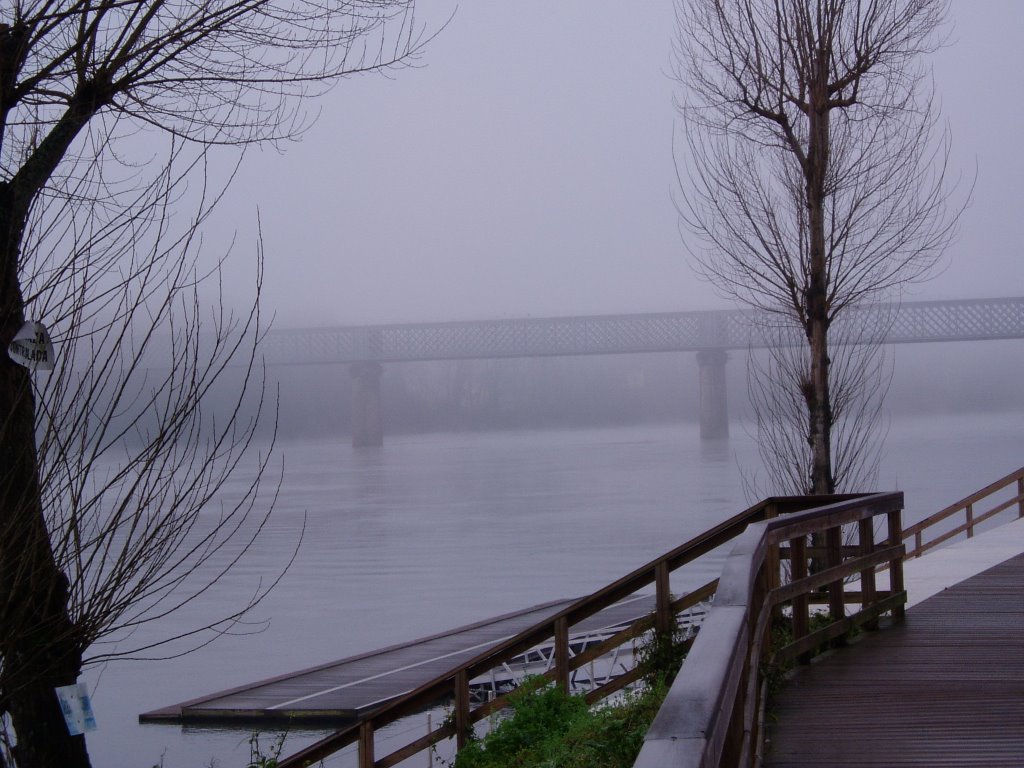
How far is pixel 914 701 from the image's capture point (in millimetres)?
5699

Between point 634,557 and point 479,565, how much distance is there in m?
6.06

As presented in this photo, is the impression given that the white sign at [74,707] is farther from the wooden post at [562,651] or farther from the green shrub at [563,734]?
the wooden post at [562,651]

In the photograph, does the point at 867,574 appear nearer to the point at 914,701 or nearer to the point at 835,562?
the point at 835,562

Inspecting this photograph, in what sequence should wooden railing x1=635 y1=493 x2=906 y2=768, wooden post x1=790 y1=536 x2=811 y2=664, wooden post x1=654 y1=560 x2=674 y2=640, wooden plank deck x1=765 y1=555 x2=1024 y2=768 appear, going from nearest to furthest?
wooden railing x1=635 y1=493 x2=906 y2=768 < wooden plank deck x1=765 y1=555 x2=1024 y2=768 < wooden post x1=790 y1=536 x2=811 y2=664 < wooden post x1=654 y1=560 x2=674 y2=640

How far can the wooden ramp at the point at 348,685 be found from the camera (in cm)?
1794

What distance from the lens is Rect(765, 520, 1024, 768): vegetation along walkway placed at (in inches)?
190

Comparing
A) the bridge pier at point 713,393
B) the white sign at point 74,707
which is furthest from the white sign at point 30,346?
the bridge pier at point 713,393

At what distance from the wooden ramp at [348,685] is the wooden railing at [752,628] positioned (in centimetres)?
1077

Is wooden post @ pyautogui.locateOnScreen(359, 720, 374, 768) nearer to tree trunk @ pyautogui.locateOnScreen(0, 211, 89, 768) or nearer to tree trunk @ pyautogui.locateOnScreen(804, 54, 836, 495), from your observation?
tree trunk @ pyautogui.locateOnScreen(0, 211, 89, 768)

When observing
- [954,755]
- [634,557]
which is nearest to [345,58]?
[954,755]

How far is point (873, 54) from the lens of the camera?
13.1 m

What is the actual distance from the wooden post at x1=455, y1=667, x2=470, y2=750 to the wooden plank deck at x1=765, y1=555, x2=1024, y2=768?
2750 millimetres

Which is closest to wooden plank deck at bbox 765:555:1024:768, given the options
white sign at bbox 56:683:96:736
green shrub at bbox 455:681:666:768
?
green shrub at bbox 455:681:666:768

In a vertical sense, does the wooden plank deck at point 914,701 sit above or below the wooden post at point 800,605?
below
